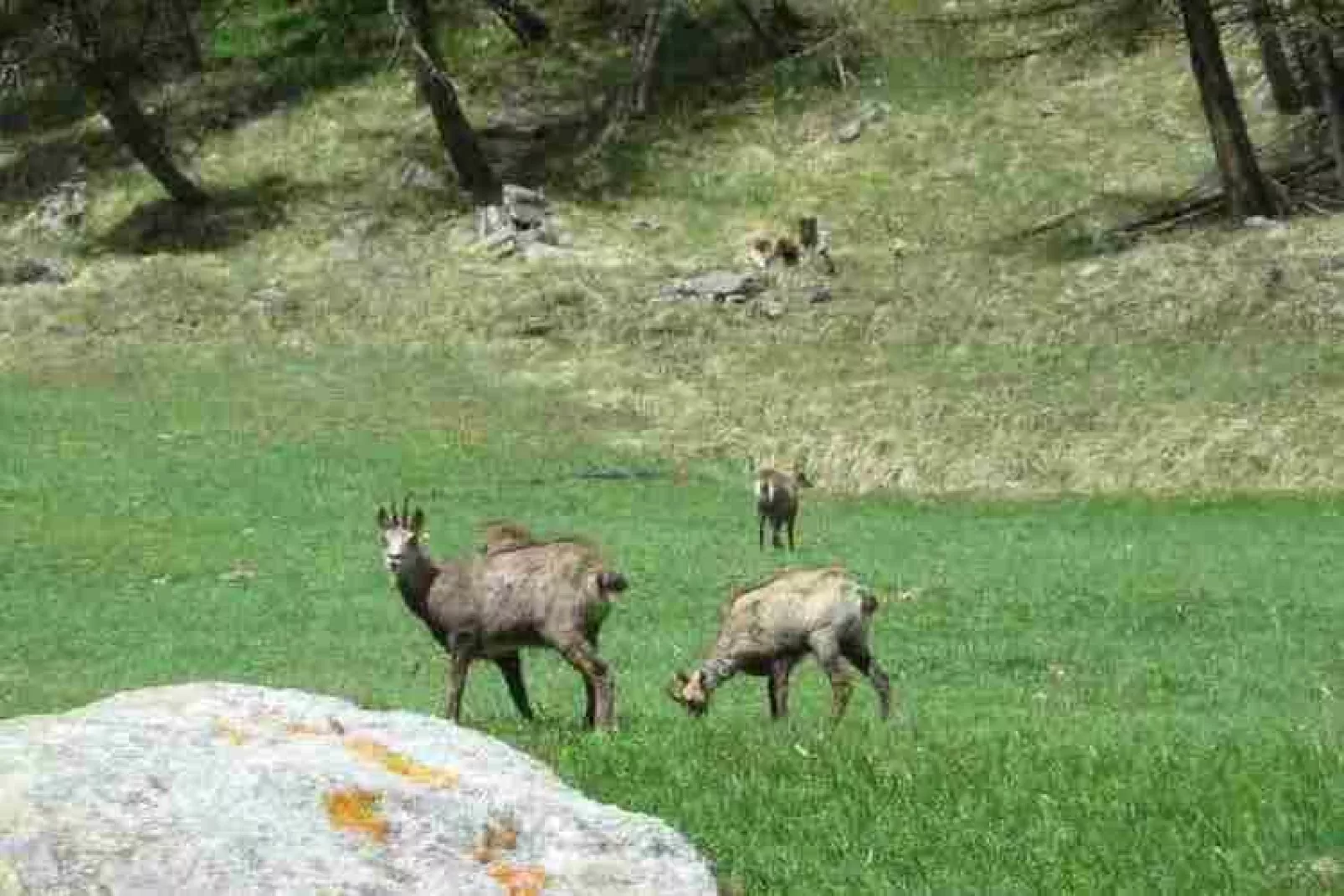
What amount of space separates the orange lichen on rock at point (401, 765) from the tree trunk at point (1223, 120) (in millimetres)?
41288

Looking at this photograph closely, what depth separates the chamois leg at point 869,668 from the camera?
49.7 feet

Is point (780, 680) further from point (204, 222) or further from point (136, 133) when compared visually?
point (136, 133)

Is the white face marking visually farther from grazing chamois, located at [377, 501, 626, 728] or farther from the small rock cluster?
the small rock cluster

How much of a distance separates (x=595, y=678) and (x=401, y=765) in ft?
20.7

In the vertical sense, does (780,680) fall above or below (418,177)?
below

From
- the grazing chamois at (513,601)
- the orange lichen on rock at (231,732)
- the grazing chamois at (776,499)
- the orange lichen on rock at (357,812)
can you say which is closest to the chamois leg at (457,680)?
the grazing chamois at (513,601)

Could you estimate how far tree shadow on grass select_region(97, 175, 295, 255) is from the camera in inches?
2279

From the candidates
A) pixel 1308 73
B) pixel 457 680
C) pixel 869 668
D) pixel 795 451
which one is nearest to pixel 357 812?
pixel 457 680

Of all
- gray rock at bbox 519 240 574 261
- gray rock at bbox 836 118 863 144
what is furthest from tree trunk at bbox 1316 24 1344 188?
gray rock at bbox 519 240 574 261

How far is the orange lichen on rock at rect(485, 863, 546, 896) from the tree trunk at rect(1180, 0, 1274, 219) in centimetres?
4199

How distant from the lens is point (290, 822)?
671 cm

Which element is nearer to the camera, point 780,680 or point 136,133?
point 780,680

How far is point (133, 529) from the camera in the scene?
3431 centimetres

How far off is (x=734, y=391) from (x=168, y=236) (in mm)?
22051
